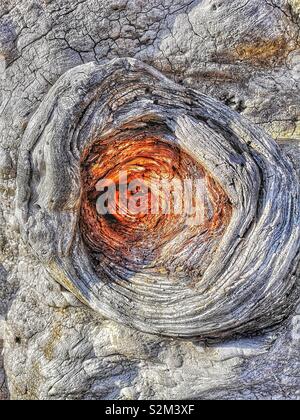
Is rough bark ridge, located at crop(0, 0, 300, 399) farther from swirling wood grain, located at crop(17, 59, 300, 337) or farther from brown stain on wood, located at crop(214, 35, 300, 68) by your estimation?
swirling wood grain, located at crop(17, 59, 300, 337)

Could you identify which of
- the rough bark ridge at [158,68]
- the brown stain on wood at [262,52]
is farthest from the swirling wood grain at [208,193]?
the brown stain on wood at [262,52]

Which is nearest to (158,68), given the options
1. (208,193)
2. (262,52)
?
(262,52)

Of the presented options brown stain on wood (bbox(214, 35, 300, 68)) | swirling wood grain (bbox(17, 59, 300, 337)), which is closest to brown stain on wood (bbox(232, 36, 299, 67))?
brown stain on wood (bbox(214, 35, 300, 68))


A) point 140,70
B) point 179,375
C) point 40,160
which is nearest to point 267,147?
point 140,70

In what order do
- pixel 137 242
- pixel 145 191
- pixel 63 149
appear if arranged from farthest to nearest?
pixel 145 191
pixel 137 242
pixel 63 149

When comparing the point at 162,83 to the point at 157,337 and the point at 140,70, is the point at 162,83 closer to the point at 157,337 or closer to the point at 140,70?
the point at 140,70

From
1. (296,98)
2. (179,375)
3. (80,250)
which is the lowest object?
(179,375)

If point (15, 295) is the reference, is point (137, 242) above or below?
above

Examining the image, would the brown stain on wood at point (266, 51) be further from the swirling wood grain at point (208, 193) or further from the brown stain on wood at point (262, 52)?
the swirling wood grain at point (208, 193)

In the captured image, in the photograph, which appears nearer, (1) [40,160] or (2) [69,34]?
(1) [40,160]

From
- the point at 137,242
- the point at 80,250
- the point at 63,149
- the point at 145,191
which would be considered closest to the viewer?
the point at 63,149
